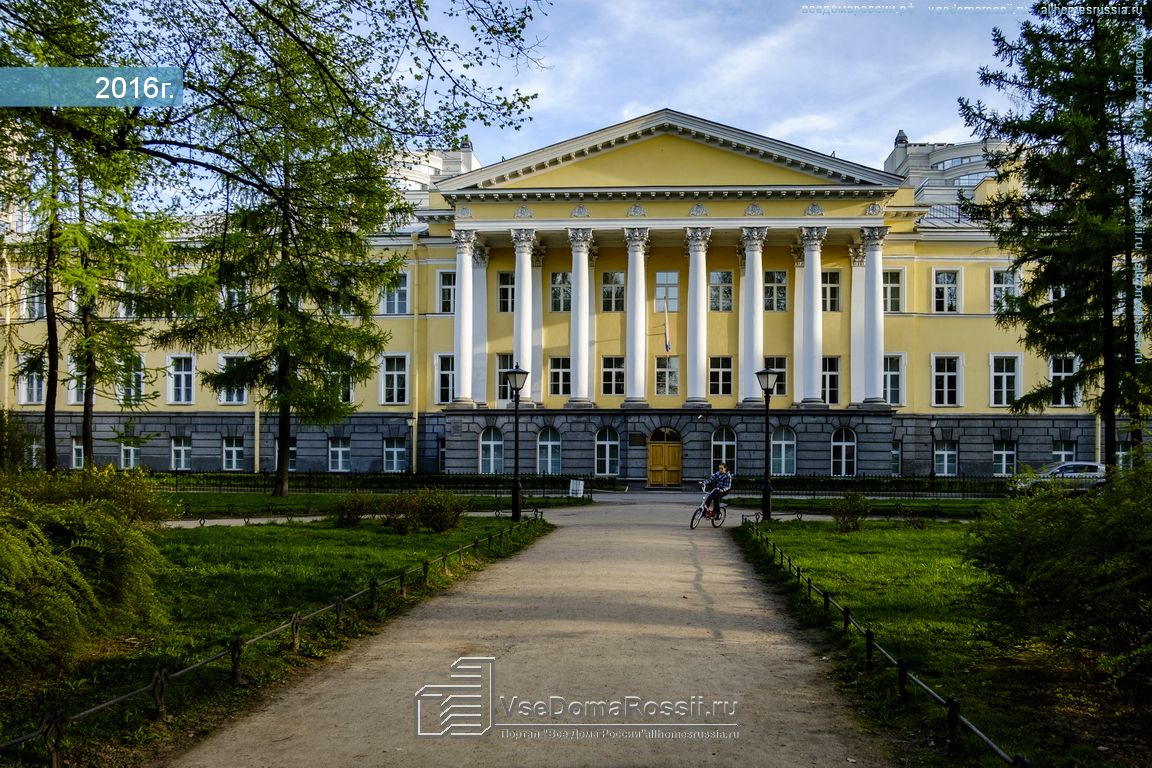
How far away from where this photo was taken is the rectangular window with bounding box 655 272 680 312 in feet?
154

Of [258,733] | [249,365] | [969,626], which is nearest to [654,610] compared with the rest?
[969,626]

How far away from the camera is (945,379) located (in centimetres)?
4912

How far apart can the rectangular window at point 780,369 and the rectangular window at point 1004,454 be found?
11.7 meters

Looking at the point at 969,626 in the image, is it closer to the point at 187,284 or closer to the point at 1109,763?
the point at 1109,763

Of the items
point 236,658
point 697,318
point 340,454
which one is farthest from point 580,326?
point 236,658

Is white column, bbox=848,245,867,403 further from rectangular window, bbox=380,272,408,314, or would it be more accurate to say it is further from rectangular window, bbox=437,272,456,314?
rectangular window, bbox=380,272,408,314

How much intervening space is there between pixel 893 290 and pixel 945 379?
542cm

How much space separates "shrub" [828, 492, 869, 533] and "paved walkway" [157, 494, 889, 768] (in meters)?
9.39

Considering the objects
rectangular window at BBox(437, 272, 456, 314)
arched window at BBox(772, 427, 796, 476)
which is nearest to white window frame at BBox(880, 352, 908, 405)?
arched window at BBox(772, 427, 796, 476)

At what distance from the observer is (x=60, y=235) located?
9445 millimetres

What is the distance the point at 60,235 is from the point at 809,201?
1536 inches

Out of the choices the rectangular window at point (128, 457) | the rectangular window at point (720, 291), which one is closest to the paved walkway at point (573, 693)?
the rectangular window at point (720, 291)

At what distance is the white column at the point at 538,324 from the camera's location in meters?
46.3

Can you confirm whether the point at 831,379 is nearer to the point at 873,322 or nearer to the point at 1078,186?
the point at 873,322
